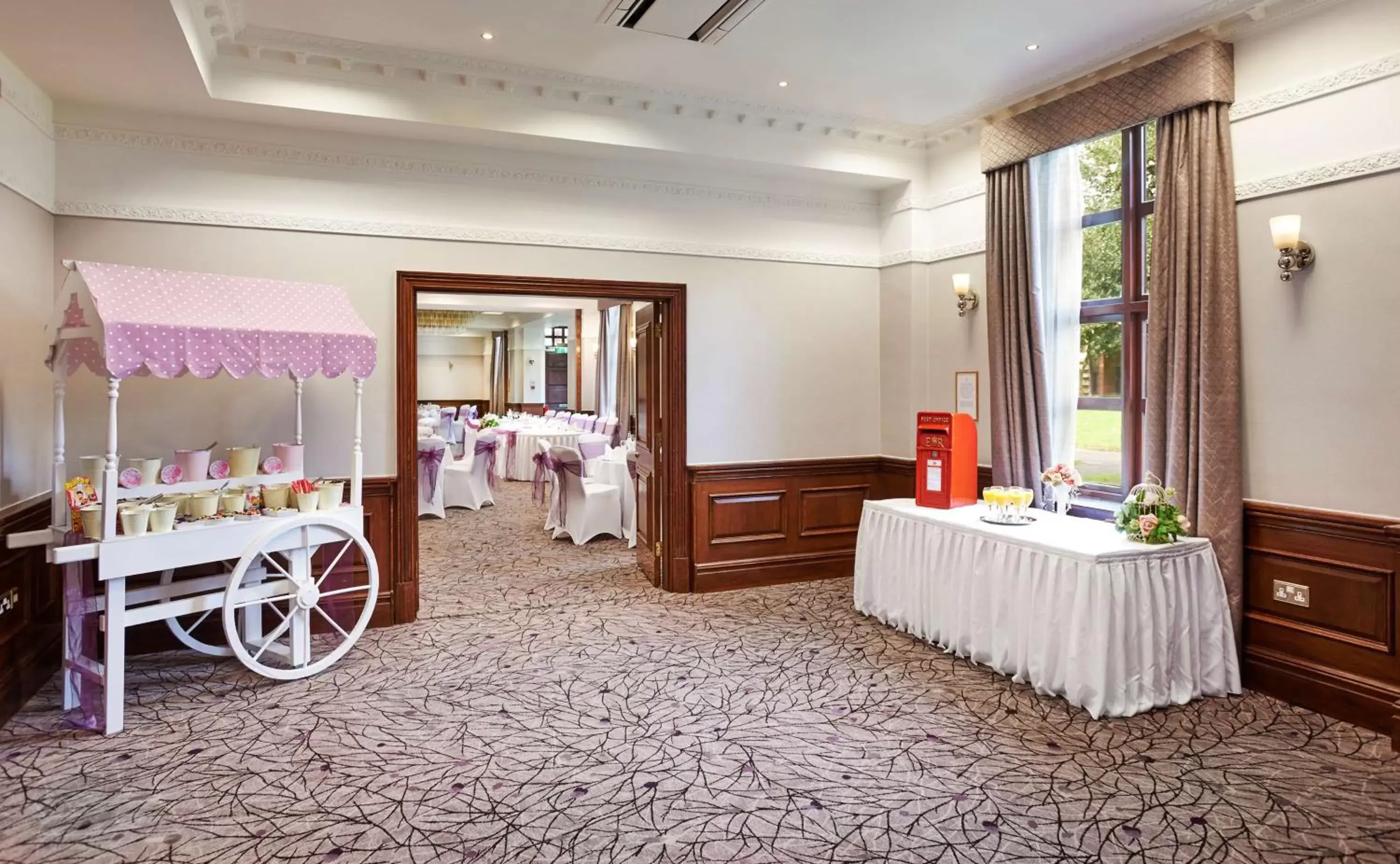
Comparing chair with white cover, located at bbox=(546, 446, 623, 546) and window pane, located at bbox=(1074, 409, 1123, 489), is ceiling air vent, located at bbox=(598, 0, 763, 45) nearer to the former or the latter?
window pane, located at bbox=(1074, 409, 1123, 489)

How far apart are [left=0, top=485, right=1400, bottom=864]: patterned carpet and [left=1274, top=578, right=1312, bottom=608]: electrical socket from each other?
51 centimetres

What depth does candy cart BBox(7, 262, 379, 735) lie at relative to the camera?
3.39m

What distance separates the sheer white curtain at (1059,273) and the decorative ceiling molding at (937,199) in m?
0.62

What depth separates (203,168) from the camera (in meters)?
4.57

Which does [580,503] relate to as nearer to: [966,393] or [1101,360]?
[966,393]

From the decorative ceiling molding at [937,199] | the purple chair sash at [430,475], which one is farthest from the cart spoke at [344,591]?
the decorative ceiling molding at [937,199]

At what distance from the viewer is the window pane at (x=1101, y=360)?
184 inches

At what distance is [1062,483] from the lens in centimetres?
454

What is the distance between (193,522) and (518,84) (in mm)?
3140

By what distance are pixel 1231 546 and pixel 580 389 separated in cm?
1179

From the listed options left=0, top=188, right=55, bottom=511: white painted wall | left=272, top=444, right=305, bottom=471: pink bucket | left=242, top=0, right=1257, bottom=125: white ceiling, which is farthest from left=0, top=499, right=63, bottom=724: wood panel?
left=242, top=0, right=1257, bottom=125: white ceiling

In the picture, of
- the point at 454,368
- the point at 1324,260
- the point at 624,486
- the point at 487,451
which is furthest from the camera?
the point at 454,368

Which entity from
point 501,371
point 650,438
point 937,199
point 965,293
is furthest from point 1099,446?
point 501,371

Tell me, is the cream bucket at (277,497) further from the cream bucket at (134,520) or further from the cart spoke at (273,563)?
the cream bucket at (134,520)
